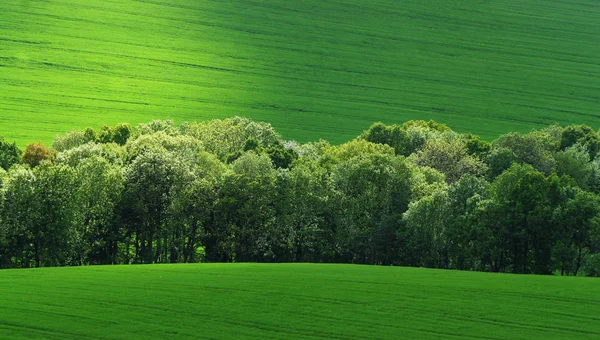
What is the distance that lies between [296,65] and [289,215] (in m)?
59.5

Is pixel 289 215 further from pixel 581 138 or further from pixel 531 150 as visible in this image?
pixel 581 138

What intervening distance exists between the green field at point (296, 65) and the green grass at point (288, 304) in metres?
55.9

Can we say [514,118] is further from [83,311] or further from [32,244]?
[83,311]

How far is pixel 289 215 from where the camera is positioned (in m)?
72.8

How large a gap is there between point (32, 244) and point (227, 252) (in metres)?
13.0

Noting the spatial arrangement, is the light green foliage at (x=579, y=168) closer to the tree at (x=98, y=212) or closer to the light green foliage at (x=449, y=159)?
the light green foliage at (x=449, y=159)

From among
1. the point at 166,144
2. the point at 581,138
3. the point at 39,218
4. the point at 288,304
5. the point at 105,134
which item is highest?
the point at 581,138

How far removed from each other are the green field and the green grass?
55.9 metres

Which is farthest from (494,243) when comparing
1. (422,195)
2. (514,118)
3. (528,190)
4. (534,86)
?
(534,86)

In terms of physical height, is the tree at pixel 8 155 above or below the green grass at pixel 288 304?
above

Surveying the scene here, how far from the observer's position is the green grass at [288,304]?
141 ft

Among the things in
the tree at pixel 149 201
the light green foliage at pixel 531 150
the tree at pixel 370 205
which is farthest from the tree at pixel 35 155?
the light green foliage at pixel 531 150

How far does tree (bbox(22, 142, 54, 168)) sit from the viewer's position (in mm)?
89375

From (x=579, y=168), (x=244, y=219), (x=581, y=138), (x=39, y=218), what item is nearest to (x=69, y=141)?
(x=244, y=219)
